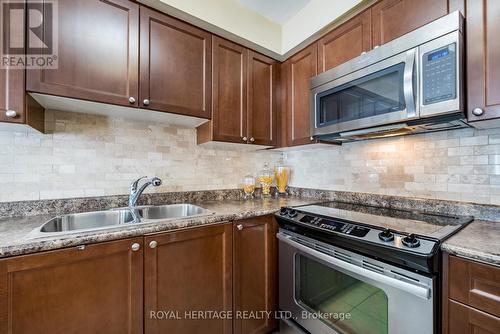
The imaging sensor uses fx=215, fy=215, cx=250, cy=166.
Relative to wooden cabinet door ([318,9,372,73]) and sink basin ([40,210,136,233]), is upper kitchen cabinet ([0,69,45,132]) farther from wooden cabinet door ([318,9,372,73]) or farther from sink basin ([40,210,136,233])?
wooden cabinet door ([318,9,372,73])

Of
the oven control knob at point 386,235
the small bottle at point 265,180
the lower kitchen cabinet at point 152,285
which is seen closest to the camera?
the lower kitchen cabinet at point 152,285

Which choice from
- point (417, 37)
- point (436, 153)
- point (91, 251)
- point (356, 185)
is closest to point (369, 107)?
point (417, 37)

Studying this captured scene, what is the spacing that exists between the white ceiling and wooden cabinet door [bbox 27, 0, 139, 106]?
94 centimetres

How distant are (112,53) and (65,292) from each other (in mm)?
1269

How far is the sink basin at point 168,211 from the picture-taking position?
159cm

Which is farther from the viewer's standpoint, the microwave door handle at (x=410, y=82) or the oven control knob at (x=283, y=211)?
the oven control knob at (x=283, y=211)

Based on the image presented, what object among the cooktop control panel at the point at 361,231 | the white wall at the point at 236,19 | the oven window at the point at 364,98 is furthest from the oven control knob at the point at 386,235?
the white wall at the point at 236,19

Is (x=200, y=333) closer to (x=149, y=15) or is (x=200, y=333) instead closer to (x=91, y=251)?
(x=91, y=251)

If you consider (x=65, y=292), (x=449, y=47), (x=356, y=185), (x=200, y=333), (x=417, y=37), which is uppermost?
(x=417, y=37)

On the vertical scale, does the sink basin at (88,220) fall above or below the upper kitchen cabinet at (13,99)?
below

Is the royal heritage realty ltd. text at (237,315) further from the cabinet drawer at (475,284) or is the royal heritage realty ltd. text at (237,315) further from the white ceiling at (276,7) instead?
the white ceiling at (276,7)

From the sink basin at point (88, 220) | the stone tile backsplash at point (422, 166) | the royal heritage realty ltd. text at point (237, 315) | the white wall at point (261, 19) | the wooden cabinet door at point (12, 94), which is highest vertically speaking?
the white wall at point (261, 19)

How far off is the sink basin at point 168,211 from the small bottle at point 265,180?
82 centimetres

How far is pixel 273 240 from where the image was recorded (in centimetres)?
158
